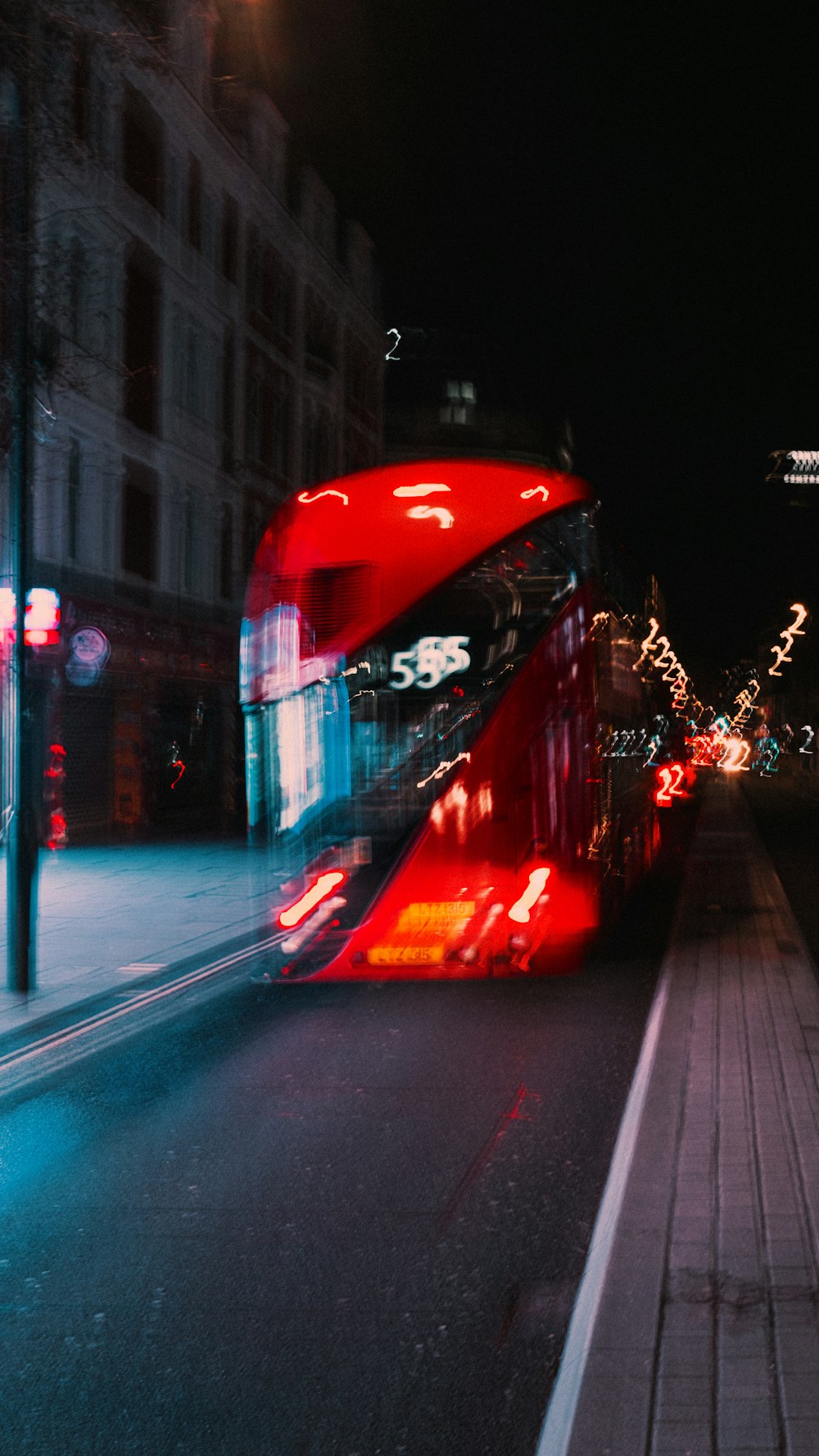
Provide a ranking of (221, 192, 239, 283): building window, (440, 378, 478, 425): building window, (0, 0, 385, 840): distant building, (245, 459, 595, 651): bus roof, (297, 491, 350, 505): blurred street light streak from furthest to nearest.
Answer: (440, 378, 478, 425): building window, (221, 192, 239, 283): building window, (0, 0, 385, 840): distant building, (297, 491, 350, 505): blurred street light streak, (245, 459, 595, 651): bus roof

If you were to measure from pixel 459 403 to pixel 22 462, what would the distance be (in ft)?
149

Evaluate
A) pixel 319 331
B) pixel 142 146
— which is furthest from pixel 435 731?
pixel 319 331

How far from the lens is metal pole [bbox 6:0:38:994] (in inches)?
361

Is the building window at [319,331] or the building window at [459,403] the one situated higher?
the building window at [459,403]

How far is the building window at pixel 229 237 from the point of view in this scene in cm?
2942

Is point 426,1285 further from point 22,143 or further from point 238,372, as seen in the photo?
point 238,372

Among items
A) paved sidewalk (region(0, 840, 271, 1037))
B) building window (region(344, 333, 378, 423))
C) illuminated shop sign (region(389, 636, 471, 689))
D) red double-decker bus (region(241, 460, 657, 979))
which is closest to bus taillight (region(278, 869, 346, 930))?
red double-decker bus (region(241, 460, 657, 979))

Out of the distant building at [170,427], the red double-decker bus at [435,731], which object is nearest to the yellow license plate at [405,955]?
the red double-decker bus at [435,731]

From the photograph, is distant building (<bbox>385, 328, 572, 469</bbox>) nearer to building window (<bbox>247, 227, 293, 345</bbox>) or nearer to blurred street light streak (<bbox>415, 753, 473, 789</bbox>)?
building window (<bbox>247, 227, 293, 345</bbox>)

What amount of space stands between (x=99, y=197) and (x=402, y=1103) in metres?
21.0

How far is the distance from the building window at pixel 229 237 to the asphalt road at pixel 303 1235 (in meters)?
24.8

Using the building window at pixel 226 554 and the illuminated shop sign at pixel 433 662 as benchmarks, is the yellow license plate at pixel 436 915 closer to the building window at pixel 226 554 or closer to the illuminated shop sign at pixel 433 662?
the illuminated shop sign at pixel 433 662

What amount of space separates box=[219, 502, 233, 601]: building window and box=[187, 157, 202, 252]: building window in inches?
229

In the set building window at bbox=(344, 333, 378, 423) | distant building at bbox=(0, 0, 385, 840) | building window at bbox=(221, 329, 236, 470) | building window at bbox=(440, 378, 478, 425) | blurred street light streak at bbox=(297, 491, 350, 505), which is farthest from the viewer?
building window at bbox=(440, 378, 478, 425)
